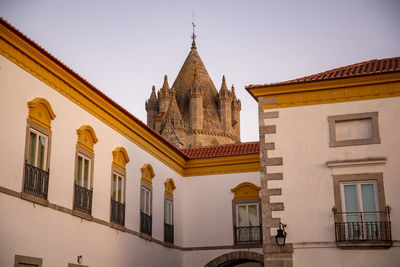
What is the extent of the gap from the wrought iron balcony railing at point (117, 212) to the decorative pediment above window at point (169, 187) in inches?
146

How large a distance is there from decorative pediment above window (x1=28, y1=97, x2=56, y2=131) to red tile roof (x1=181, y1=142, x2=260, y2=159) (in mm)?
9486

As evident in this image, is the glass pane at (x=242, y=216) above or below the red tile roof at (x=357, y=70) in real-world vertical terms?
below

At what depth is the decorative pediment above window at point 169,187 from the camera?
69.5 feet

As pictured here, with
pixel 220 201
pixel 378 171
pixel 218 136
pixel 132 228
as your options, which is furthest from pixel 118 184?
pixel 218 136

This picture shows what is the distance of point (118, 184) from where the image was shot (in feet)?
57.9

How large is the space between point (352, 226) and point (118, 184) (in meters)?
6.82

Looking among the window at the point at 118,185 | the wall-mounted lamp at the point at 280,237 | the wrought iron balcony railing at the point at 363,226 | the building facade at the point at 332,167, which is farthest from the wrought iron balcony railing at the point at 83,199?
the wrought iron balcony railing at the point at 363,226

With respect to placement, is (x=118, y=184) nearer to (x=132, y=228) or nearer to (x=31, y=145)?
(x=132, y=228)

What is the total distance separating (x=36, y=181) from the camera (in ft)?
43.5

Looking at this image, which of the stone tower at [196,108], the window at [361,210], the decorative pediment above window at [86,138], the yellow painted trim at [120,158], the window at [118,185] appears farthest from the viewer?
the stone tower at [196,108]

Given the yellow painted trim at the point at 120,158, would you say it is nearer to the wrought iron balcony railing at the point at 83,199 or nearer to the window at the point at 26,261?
the wrought iron balcony railing at the point at 83,199

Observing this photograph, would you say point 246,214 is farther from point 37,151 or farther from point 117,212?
point 37,151

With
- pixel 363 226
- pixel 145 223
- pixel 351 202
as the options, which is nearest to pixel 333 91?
pixel 351 202

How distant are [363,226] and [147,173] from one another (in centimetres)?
776
